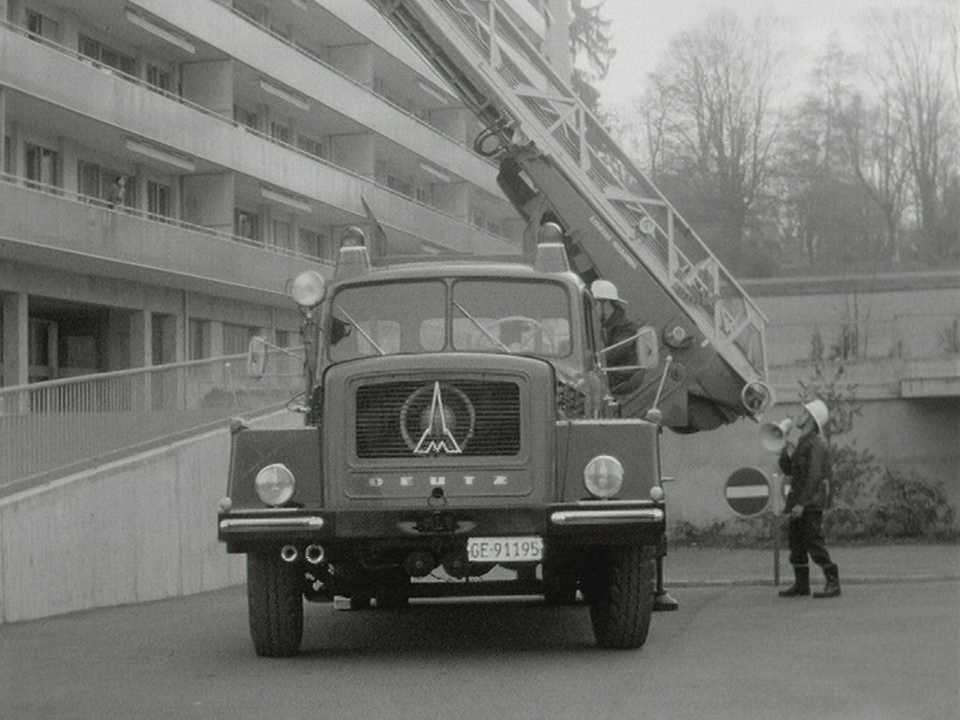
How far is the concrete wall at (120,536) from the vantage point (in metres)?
15.8

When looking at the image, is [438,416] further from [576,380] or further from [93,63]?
[93,63]

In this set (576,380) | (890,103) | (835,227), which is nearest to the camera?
(576,380)

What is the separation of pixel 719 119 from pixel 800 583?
4068cm

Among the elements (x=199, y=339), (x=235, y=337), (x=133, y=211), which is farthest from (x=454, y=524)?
(x=235, y=337)

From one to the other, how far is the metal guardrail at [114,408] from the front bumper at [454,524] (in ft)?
6.59

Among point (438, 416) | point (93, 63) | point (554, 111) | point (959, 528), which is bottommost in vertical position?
point (959, 528)

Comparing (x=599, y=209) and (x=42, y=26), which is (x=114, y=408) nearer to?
(x=599, y=209)

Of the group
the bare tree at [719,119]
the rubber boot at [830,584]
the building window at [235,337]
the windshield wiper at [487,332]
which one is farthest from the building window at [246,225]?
the windshield wiper at [487,332]

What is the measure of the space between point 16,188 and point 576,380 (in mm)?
20858

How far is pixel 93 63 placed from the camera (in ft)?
121

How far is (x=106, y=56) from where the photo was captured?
126ft

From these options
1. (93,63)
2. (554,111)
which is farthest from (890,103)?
(554,111)

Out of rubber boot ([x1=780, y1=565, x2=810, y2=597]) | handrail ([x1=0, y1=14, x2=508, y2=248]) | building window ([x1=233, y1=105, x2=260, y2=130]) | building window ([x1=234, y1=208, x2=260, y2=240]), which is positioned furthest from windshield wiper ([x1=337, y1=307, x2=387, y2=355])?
building window ([x1=233, y1=105, x2=260, y2=130])

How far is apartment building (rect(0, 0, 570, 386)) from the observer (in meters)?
33.7
